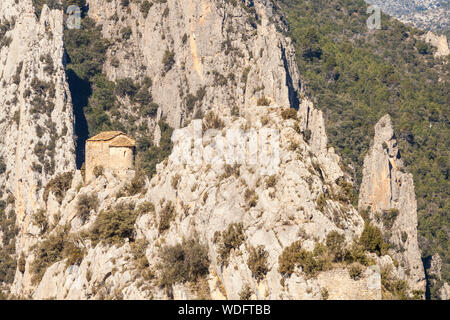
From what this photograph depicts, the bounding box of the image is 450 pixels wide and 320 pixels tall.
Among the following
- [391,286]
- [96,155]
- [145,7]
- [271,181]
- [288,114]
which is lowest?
[391,286]

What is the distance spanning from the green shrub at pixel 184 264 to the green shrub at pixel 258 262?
3.31 m

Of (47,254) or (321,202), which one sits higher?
(321,202)

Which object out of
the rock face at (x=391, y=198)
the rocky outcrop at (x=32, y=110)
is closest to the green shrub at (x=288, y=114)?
the rock face at (x=391, y=198)

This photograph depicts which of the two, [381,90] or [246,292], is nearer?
[246,292]

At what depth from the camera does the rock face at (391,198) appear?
8188cm

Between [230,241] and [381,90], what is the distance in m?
65.4

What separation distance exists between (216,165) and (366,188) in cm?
3999

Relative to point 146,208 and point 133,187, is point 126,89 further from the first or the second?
point 146,208

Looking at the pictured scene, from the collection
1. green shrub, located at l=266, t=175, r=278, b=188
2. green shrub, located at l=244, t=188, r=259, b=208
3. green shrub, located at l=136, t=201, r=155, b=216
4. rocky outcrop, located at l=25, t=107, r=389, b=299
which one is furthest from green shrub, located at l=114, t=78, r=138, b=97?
green shrub, located at l=266, t=175, r=278, b=188

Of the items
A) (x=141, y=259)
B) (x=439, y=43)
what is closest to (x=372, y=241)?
(x=141, y=259)

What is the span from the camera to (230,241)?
43.7 m

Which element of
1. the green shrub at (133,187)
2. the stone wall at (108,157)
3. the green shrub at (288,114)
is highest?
the green shrub at (288,114)

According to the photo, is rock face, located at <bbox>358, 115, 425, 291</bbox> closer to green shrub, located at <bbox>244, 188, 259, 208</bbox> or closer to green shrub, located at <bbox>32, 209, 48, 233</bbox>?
green shrub, located at <bbox>32, 209, 48, 233</bbox>

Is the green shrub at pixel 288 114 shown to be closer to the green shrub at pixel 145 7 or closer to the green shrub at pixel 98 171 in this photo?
the green shrub at pixel 98 171
